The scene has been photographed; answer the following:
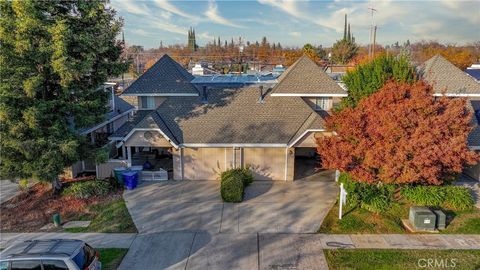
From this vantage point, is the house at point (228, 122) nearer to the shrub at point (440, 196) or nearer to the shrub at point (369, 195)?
the shrub at point (369, 195)

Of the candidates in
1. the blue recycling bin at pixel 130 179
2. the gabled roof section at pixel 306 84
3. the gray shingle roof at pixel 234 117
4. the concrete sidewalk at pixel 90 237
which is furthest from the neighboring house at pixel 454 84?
the concrete sidewalk at pixel 90 237

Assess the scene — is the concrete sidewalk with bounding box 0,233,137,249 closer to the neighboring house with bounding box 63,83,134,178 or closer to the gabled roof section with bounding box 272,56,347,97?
the neighboring house with bounding box 63,83,134,178

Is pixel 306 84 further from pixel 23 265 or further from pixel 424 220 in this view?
pixel 23 265

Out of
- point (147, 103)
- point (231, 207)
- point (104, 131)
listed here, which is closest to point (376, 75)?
point (231, 207)

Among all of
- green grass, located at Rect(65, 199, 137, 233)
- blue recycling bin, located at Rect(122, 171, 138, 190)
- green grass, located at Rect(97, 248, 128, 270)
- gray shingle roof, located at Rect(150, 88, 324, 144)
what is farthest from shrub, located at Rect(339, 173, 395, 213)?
blue recycling bin, located at Rect(122, 171, 138, 190)

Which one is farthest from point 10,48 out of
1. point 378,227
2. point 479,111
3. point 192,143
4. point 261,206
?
point 479,111

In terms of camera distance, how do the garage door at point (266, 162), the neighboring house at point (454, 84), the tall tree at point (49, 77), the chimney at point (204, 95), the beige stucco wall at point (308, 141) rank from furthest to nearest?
the chimney at point (204, 95)
the neighboring house at point (454, 84)
the garage door at point (266, 162)
the beige stucco wall at point (308, 141)
the tall tree at point (49, 77)

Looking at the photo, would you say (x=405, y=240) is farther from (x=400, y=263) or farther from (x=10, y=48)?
(x=10, y=48)
